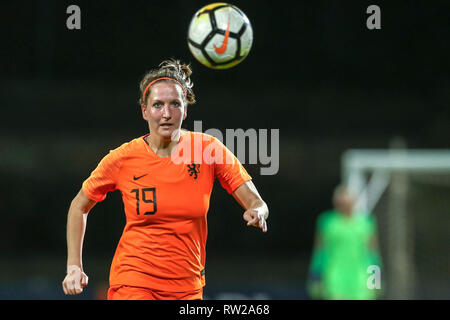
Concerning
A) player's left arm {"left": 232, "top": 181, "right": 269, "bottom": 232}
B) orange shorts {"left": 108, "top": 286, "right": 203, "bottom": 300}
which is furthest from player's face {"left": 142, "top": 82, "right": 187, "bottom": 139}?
orange shorts {"left": 108, "top": 286, "right": 203, "bottom": 300}

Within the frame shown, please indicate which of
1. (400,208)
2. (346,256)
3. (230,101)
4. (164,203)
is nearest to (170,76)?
(164,203)

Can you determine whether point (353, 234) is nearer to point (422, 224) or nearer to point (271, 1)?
point (422, 224)

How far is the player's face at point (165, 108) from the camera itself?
3418mm

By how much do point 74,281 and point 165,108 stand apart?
1.03 metres

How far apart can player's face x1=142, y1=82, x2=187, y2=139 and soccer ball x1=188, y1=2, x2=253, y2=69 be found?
705 millimetres

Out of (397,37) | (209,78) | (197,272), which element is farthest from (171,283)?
(397,37)

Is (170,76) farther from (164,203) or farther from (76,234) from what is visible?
(76,234)

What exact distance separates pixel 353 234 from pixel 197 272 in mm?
4870

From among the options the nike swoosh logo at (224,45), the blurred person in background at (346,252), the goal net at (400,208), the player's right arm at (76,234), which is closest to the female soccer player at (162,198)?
the player's right arm at (76,234)

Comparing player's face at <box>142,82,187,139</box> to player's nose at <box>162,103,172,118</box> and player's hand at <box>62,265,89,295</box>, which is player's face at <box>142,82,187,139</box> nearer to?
player's nose at <box>162,103,172,118</box>

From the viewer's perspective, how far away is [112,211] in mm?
13641

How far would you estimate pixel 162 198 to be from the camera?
3.34 m

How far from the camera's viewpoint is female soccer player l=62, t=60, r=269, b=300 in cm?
331

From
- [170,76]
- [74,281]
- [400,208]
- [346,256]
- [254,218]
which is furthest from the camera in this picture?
[400,208]
